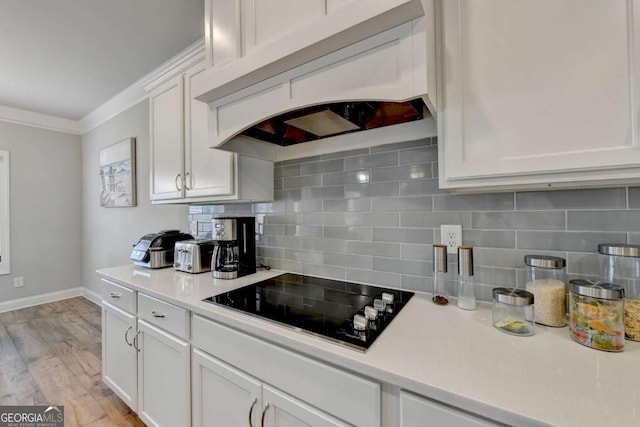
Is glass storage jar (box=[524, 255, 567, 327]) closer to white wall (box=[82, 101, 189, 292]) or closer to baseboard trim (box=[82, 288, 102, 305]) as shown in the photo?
white wall (box=[82, 101, 189, 292])

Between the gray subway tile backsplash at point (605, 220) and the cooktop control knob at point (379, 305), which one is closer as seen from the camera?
the gray subway tile backsplash at point (605, 220)

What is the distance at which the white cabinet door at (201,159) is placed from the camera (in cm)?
160

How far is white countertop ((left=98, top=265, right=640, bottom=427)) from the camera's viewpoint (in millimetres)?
555

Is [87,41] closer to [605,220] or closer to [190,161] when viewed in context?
[190,161]

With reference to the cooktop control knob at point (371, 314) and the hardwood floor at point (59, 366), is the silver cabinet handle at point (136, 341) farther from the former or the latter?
the cooktop control knob at point (371, 314)

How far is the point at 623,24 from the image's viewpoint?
0.70 metres

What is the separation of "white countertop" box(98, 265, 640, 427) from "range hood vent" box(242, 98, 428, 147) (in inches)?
32.4

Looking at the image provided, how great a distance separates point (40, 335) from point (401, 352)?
12.3 ft

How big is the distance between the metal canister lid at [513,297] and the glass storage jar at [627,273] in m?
0.26

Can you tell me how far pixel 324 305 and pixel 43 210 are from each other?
4586 millimetres

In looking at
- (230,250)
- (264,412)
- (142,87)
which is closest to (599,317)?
(264,412)

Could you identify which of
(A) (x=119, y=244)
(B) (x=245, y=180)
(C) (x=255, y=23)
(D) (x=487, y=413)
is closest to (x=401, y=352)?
(D) (x=487, y=413)

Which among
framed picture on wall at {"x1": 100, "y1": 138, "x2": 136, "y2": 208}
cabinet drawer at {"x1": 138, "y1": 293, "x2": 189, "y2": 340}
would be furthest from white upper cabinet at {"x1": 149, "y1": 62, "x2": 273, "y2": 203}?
framed picture on wall at {"x1": 100, "y1": 138, "x2": 136, "y2": 208}

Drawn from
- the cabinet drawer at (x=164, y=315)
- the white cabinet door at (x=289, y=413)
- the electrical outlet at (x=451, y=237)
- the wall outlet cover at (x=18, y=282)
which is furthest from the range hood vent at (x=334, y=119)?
the wall outlet cover at (x=18, y=282)
